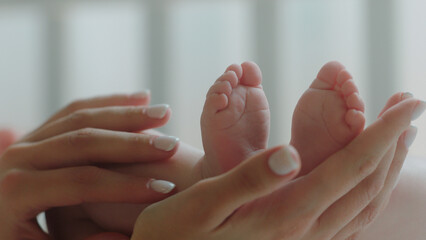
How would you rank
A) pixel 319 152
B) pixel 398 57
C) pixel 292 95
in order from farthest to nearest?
pixel 292 95 → pixel 398 57 → pixel 319 152

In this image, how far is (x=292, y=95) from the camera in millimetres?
2828

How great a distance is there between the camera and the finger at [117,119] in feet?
2.27

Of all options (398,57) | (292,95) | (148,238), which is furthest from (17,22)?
(148,238)

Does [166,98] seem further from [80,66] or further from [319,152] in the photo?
[319,152]

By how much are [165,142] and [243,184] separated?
28 centimetres

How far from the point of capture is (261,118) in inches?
23.0

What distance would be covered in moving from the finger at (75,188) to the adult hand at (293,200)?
0.15 m

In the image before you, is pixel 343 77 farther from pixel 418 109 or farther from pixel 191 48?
pixel 191 48

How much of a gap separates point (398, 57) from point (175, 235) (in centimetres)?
248

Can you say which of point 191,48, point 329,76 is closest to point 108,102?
point 329,76

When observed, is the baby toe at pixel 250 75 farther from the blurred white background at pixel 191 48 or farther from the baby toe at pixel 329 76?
the blurred white background at pixel 191 48

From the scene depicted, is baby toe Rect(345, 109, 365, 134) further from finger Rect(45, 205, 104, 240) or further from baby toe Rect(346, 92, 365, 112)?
finger Rect(45, 205, 104, 240)

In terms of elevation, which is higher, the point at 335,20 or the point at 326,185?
the point at 335,20

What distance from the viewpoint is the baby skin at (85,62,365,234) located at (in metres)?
0.51
